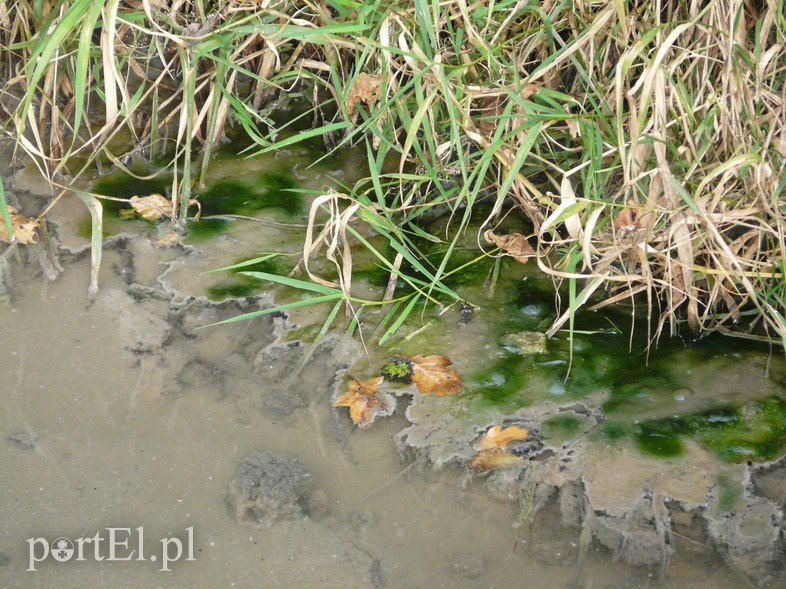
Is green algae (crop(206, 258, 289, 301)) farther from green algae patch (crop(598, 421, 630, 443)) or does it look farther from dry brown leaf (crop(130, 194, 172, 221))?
green algae patch (crop(598, 421, 630, 443))

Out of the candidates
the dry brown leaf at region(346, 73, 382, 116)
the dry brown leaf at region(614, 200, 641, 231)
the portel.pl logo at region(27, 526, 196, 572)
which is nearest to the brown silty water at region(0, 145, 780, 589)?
the portel.pl logo at region(27, 526, 196, 572)

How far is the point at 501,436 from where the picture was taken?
70.2 inches

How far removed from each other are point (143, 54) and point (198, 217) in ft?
2.21

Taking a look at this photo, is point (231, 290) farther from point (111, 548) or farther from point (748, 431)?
point (748, 431)

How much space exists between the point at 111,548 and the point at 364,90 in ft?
4.30

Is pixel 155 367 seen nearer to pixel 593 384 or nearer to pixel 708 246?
pixel 593 384

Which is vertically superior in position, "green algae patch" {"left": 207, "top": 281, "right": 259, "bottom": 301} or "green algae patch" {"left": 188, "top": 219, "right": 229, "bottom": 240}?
"green algae patch" {"left": 188, "top": 219, "right": 229, "bottom": 240}

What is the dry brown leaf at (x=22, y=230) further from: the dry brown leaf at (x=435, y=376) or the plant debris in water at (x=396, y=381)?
the dry brown leaf at (x=435, y=376)

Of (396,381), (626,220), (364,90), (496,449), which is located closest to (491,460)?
(496,449)

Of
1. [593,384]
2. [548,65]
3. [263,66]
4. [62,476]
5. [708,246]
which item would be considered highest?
[548,65]

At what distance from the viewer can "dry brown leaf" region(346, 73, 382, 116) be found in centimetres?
215

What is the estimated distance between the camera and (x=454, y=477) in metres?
1.72

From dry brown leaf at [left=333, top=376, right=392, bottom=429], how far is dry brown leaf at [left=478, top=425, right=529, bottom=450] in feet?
0.77

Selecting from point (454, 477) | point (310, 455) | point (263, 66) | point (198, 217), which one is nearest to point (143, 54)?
point (263, 66)
